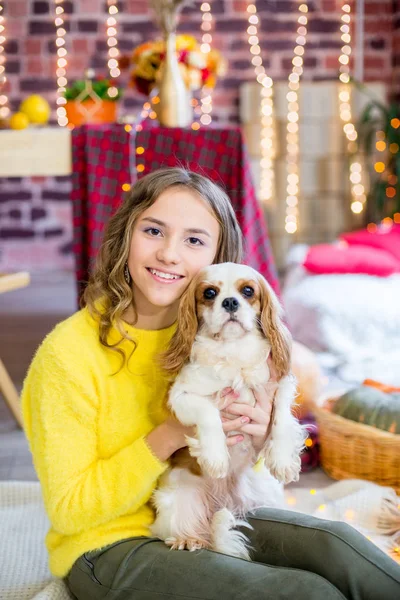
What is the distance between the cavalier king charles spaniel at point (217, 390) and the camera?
53.2 inches

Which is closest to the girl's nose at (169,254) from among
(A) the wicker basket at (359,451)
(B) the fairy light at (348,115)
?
(A) the wicker basket at (359,451)

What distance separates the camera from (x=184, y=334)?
1.38 metres

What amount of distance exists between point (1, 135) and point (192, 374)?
6.08ft

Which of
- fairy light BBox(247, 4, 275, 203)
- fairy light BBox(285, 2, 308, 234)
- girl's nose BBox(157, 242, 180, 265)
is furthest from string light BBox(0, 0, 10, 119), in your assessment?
girl's nose BBox(157, 242, 180, 265)

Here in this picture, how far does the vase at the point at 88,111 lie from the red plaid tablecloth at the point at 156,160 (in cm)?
26

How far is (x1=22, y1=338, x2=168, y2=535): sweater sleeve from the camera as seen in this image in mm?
1369

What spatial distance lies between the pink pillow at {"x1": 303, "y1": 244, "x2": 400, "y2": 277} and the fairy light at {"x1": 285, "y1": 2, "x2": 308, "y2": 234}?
1.73m

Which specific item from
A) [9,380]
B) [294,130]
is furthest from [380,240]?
[9,380]

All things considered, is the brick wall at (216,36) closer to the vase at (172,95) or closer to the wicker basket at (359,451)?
the vase at (172,95)

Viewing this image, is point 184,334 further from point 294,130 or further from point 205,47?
point 205,47

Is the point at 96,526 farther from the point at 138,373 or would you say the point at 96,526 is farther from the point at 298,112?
the point at 298,112

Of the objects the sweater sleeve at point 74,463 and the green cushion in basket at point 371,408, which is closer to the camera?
the sweater sleeve at point 74,463

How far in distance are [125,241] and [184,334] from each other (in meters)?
0.28

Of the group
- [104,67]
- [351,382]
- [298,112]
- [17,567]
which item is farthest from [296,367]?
[104,67]
